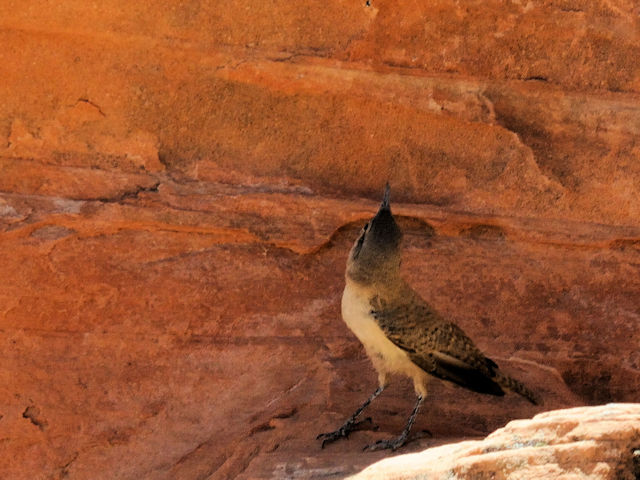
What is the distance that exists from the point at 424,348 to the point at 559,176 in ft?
5.16

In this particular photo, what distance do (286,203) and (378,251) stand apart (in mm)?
846

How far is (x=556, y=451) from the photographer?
10.3 feet

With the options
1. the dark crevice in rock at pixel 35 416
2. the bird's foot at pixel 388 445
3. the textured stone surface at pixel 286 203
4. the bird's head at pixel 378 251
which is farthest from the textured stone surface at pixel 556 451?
the dark crevice in rock at pixel 35 416

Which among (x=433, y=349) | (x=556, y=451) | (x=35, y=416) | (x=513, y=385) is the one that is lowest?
(x=35, y=416)

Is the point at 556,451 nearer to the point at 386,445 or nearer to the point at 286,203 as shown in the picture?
the point at 386,445

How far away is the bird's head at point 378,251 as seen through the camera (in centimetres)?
455

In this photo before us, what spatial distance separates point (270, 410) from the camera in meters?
4.79

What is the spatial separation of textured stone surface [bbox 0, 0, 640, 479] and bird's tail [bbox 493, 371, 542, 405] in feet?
0.55

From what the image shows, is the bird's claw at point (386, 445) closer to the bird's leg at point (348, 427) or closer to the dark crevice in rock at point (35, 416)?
the bird's leg at point (348, 427)

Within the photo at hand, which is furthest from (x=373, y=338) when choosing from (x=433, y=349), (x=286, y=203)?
(x=286, y=203)

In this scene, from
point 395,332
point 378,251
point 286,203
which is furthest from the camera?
point 286,203

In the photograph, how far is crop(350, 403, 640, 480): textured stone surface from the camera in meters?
3.05

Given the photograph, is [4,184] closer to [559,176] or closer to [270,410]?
[270,410]

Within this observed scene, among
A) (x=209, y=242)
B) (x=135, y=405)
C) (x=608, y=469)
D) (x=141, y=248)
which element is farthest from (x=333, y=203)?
(x=608, y=469)
